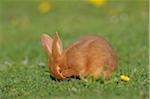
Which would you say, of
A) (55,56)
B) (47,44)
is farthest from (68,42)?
(55,56)

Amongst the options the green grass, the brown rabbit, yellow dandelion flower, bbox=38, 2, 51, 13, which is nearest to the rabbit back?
the brown rabbit

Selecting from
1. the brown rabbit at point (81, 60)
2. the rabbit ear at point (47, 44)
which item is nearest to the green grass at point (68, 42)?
the brown rabbit at point (81, 60)

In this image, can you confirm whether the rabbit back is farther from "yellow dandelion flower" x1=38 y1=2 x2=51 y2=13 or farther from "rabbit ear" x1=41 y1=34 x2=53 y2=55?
"yellow dandelion flower" x1=38 y1=2 x2=51 y2=13

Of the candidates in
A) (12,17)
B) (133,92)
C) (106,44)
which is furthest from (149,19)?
(133,92)

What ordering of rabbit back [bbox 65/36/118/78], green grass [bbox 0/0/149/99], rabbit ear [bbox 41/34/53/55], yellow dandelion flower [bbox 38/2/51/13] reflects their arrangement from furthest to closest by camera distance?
1. yellow dandelion flower [bbox 38/2/51/13]
2. rabbit ear [bbox 41/34/53/55]
3. rabbit back [bbox 65/36/118/78]
4. green grass [bbox 0/0/149/99]

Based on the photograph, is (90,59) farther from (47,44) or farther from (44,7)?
(44,7)

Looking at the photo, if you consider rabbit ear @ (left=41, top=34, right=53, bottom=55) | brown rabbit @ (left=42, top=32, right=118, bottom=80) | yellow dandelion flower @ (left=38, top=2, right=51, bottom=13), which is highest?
yellow dandelion flower @ (left=38, top=2, right=51, bottom=13)

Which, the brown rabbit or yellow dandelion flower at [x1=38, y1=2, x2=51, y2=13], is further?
yellow dandelion flower at [x1=38, y1=2, x2=51, y2=13]
